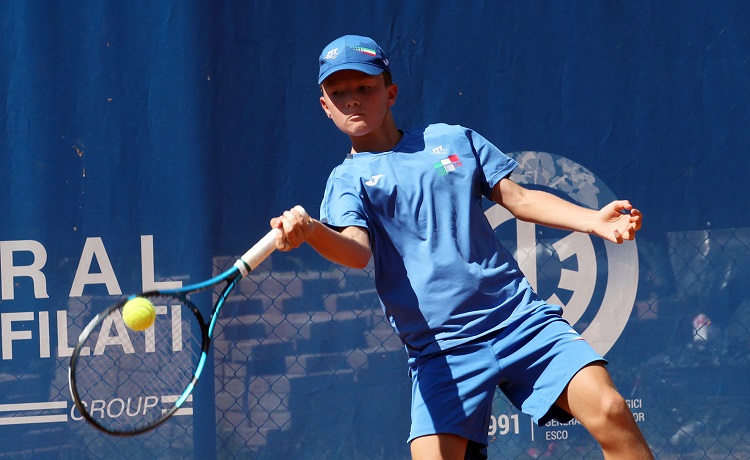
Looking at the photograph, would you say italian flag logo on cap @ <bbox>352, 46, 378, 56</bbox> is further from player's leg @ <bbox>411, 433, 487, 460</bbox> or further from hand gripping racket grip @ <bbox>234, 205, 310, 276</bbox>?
player's leg @ <bbox>411, 433, 487, 460</bbox>

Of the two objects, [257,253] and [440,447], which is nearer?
[257,253]

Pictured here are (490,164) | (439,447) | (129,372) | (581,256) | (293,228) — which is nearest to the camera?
(293,228)

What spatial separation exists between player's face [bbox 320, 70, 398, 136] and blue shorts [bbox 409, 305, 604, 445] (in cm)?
65

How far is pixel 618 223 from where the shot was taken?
2.23 m

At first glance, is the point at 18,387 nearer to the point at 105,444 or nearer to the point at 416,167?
the point at 105,444

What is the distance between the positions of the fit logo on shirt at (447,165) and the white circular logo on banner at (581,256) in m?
1.21

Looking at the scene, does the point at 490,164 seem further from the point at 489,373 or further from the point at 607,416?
the point at 607,416

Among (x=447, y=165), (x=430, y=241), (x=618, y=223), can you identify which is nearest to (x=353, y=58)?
(x=447, y=165)

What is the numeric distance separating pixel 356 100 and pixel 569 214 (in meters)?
0.65

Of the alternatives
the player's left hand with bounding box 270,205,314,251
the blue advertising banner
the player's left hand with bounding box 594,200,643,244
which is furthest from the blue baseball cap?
the blue advertising banner

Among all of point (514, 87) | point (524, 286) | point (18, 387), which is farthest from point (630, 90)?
point (18, 387)

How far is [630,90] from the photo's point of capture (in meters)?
3.71

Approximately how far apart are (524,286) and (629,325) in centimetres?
139

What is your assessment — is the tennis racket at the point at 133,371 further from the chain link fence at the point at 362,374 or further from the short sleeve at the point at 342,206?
the short sleeve at the point at 342,206
